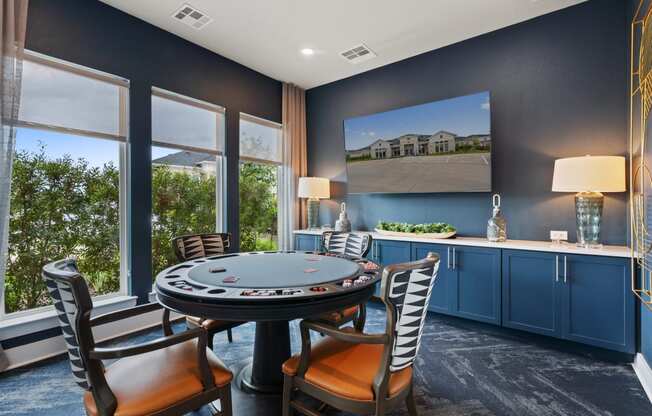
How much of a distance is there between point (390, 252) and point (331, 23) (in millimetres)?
2539

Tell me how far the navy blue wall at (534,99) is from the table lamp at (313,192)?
36.9 inches

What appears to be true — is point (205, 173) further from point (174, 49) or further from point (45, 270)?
point (45, 270)

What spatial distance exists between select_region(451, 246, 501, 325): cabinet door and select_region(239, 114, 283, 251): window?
261 centimetres

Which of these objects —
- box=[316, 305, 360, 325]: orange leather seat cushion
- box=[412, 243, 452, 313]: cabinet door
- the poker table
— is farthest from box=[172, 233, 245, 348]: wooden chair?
box=[412, 243, 452, 313]: cabinet door

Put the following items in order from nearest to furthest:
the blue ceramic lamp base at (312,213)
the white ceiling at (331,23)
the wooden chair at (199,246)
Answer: the wooden chair at (199,246) → the white ceiling at (331,23) → the blue ceramic lamp base at (312,213)

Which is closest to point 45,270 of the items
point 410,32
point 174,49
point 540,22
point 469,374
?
point 469,374

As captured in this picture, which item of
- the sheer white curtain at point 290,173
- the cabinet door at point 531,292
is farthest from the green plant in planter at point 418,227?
the sheer white curtain at point 290,173

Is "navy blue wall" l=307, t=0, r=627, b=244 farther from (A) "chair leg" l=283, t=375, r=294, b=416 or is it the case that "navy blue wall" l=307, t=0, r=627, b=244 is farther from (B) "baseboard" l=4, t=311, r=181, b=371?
(B) "baseboard" l=4, t=311, r=181, b=371

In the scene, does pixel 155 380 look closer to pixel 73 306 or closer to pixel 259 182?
pixel 73 306

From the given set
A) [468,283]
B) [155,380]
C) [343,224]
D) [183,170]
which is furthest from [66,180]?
[468,283]

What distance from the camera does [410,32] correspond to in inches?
138

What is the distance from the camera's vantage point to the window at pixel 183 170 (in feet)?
11.4

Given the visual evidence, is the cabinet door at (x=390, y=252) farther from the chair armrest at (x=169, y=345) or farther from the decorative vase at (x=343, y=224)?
the chair armrest at (x=169, y=345)

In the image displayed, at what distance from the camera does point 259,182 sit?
463 cm
